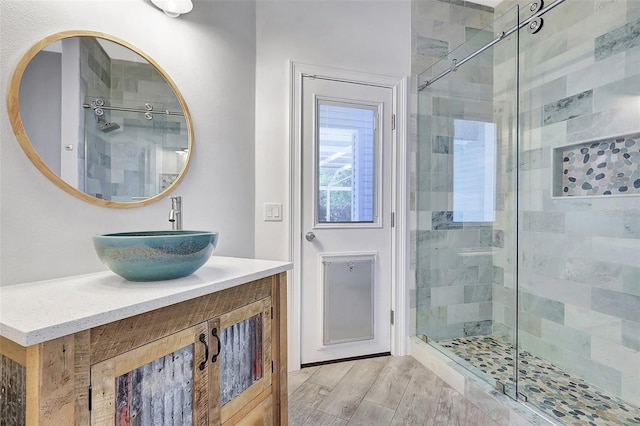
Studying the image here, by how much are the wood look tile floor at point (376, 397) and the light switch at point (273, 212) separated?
0.99 m

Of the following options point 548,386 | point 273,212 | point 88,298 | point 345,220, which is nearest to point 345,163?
→ point 345,220

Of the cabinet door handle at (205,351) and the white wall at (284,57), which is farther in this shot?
the white wall at (284,57)

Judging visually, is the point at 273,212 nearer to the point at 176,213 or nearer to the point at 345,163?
the point at 345,163

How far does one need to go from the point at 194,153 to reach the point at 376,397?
166 cm

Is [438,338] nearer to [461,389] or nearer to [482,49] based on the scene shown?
[461,389]

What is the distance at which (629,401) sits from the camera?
5.46 ft

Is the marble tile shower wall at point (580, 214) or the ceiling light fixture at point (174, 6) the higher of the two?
the ceiling light fixture at point (174, 6)

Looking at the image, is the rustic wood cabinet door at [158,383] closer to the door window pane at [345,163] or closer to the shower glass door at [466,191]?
the door window pane at [345,163]

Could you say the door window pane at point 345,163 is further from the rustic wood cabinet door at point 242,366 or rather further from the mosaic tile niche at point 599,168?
the mosaic tile niche at point 599,168

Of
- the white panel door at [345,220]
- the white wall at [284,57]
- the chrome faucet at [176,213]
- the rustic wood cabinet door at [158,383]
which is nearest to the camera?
the rustic wood cabinet door at [158,383]

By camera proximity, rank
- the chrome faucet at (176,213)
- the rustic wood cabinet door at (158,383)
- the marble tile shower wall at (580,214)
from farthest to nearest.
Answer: the marble tile shower wall at (580,214) → the chrome faucet at (176,213) → the rustic wood cabinet door at (158,383)

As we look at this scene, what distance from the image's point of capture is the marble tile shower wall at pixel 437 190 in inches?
91.0

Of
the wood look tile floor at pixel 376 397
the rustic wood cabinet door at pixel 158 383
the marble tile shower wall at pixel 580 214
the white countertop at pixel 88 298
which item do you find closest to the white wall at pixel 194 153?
the white countertop at pixel 88 298

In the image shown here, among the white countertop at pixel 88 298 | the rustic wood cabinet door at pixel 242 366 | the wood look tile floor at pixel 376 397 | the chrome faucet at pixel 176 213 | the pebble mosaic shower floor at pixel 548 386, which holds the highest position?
the chrome faucet at pixel 176 213
